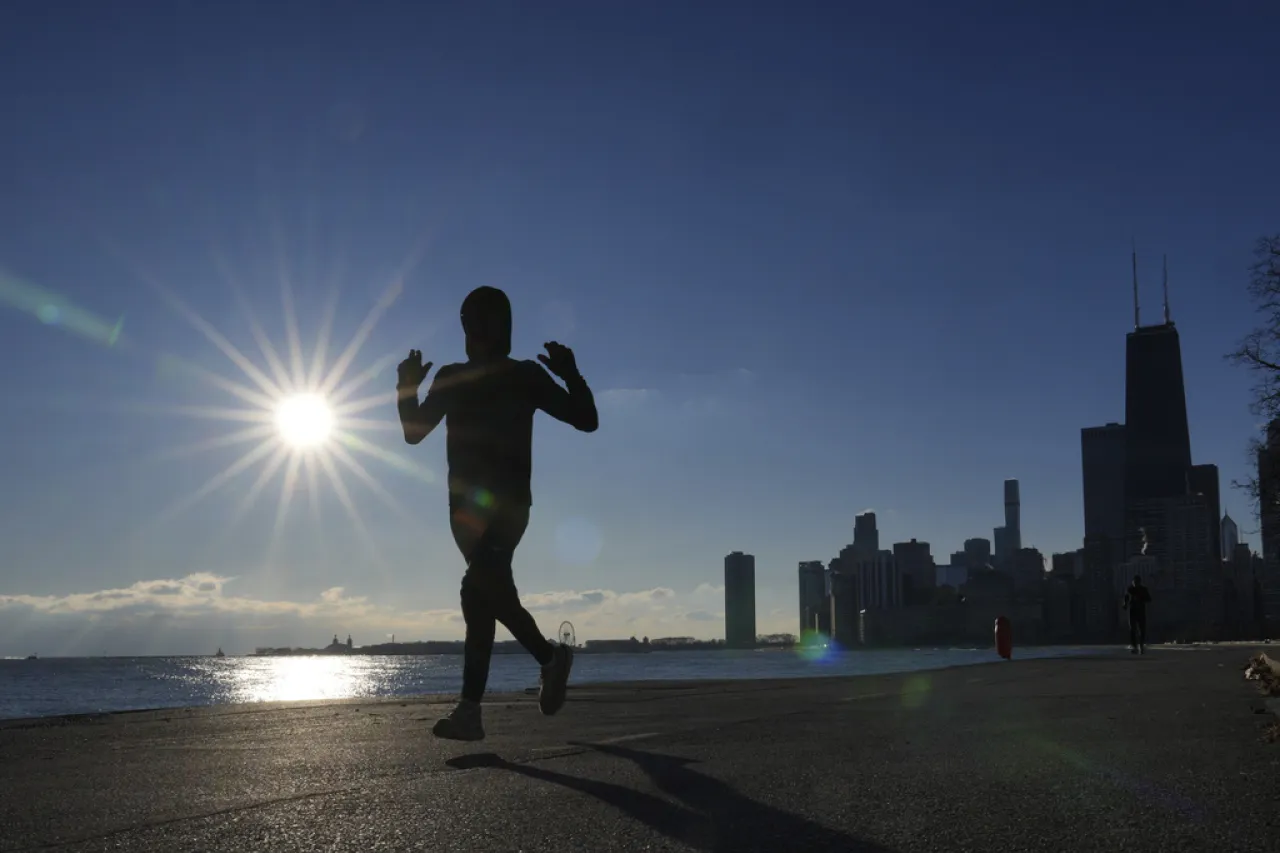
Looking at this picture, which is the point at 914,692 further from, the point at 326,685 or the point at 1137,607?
the point at 326,685

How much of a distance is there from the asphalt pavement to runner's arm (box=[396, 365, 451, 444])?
4.97 ft

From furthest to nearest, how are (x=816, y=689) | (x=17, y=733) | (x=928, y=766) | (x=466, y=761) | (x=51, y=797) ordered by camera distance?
(x=816, y=689), (x=17, y=733), (x=466, y=761), (x=928, y=766), (x=51, y=797)

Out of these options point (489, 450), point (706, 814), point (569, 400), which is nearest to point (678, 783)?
point (706, 814)

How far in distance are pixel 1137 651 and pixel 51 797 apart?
86.4ft

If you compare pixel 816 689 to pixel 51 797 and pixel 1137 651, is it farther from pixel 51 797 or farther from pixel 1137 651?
pixel 1137 651

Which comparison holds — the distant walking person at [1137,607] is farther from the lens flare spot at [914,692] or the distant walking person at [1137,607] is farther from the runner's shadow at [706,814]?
the runner's shadow at [706,814]

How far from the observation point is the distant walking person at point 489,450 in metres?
5.35

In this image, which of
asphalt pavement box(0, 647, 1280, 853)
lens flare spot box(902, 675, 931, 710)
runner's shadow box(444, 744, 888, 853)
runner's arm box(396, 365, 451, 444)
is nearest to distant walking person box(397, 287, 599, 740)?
runner's arm box(396, 365, 451, 444)

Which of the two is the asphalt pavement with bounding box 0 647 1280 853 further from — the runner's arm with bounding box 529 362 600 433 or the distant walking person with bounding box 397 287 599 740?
the runner's arm with bounding box 529 362 600 433

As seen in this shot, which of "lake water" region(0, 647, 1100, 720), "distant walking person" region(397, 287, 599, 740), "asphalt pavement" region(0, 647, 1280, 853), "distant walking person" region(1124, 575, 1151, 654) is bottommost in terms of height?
"lake water" region(0, 647, 1100, 720)

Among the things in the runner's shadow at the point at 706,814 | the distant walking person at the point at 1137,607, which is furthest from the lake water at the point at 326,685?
the runner's shadow at the point at 706,814

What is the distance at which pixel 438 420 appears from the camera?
5.73 meters

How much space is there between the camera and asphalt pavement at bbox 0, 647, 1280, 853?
2703 mm

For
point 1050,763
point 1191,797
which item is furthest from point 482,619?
point 1191,797
